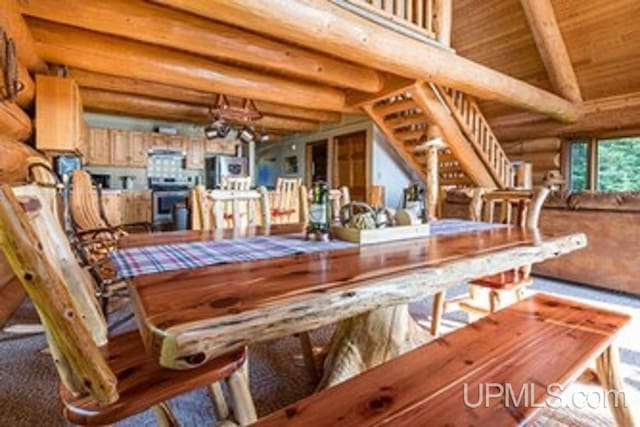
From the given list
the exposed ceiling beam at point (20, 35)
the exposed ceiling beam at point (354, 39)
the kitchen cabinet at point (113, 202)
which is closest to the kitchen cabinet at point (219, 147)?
the kitchen cabinet at point (113, 202)

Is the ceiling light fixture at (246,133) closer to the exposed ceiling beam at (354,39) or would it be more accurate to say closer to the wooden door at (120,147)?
the wooden door at (120,147)

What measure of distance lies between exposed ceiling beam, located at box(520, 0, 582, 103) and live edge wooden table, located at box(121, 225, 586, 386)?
4.03 m

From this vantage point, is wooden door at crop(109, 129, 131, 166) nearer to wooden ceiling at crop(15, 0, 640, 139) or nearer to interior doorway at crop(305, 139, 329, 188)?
wooden ceiling at crop(15, 0, 640, 139)

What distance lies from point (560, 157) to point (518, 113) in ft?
3.28

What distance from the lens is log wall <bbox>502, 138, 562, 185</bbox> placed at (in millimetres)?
5754

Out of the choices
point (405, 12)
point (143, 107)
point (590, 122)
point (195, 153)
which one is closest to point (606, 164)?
point (590, 122)

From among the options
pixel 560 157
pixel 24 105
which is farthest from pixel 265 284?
pixel 560 157

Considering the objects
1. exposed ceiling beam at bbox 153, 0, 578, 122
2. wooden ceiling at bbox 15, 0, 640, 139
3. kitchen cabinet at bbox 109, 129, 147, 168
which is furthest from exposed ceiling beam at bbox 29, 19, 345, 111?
kitchen cabinet at bbox 109, 129, 147, 168

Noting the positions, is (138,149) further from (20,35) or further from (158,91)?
(20,35)

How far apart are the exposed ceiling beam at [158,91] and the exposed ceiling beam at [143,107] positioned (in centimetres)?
17

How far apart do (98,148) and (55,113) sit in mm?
2522

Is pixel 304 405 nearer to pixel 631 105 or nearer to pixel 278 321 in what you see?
pixel 278 321

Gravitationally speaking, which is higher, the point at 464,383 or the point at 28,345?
the point at 464,383

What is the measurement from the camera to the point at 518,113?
5.98 metres
